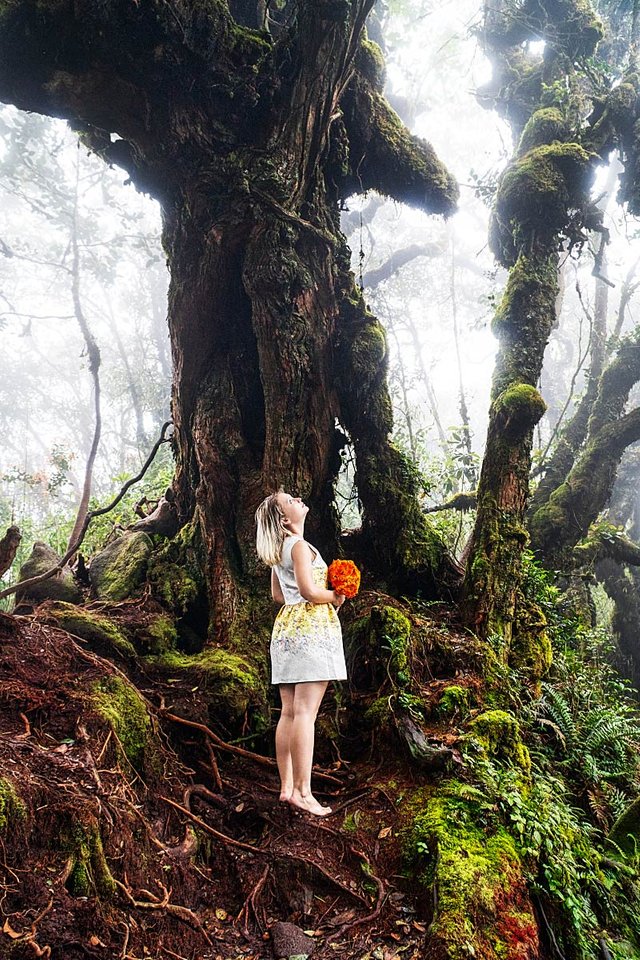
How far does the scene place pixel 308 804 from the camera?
341cm

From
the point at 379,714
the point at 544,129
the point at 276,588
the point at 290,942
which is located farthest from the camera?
the point at 544,129

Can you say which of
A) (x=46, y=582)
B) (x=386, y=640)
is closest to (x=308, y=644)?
(x=386, y=640)

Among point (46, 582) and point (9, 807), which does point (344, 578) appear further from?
point (46, 582)

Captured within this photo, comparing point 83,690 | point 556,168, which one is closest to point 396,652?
point 83,690

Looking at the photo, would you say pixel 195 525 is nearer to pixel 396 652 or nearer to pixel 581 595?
pixel 396 652

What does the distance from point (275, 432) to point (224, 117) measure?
309 cm

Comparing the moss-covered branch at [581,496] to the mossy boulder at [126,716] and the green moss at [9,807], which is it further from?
the green moss at [9,807]

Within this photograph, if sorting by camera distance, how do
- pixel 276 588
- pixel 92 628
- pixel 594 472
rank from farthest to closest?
1. pixel 594 472
2. pixel 92 628
3. pixel 276 588

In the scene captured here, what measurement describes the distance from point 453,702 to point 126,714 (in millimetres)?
2314

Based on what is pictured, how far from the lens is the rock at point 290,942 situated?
97.3 inches

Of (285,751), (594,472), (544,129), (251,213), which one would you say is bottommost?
(285,751)

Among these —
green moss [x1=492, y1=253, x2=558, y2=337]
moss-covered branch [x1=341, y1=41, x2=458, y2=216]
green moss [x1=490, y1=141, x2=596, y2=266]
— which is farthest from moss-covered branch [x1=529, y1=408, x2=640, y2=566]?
moss-covered branch [x1=341, y1=41, x2=458, y2=216]

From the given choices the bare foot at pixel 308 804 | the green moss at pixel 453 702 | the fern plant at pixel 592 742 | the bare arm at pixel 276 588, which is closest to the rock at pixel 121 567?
the bare arm at pixel 276 588

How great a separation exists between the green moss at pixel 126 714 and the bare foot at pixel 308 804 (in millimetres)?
924
